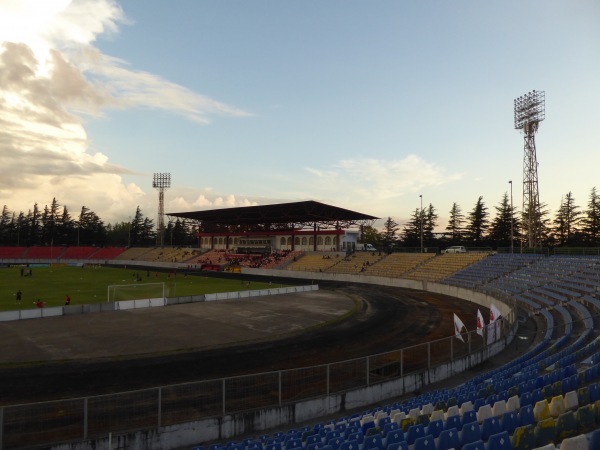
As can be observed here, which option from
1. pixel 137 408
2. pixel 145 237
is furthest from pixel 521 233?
pixel 145 237

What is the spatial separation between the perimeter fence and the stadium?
7 cm

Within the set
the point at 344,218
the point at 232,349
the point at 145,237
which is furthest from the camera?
the point at 145,237

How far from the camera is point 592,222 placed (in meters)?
85.8

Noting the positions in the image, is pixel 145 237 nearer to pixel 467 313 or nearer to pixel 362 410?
pixel 467 313

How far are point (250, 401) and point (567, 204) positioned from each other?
4273 inches

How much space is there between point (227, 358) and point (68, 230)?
157111 millimetres

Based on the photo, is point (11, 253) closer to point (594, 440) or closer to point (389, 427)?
point (389, 427)

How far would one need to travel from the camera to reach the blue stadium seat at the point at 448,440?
745cm

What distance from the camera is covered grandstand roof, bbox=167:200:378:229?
74.5 meters

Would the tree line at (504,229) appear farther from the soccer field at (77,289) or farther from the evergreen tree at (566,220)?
the soccer field at (77,289)

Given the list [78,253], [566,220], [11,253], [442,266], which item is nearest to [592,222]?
[566,220]

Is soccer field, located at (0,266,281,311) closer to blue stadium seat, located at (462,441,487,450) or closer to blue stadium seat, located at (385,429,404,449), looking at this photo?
blue stadium seat, located at (385,429,404,449)

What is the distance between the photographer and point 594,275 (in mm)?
33375

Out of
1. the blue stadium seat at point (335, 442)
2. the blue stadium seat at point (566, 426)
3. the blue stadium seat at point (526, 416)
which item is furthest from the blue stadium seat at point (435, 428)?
the blue stadium seat at point (566, 426)
